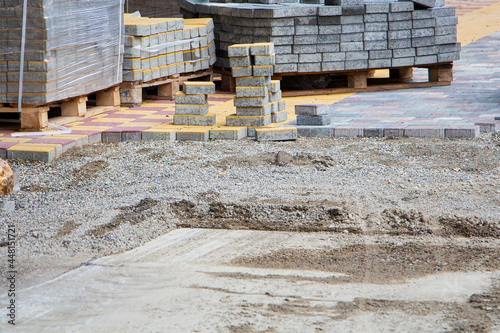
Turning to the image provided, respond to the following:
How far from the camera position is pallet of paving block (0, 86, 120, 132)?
8219 millimetres

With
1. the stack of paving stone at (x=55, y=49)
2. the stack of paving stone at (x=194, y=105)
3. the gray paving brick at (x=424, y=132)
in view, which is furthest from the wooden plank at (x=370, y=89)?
the stack of paving stone at (x=55, y=49)

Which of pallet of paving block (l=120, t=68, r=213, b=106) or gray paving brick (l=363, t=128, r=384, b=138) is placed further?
pallet of paving block (l=120, t=68, r=213, b=106)

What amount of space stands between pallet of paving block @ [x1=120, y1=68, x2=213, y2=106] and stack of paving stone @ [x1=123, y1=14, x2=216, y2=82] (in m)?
0.13

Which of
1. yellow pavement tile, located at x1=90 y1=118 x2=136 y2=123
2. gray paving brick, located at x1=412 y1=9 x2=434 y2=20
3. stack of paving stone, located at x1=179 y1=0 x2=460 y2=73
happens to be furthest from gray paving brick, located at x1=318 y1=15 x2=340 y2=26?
yellow pavement tile, located at x1=90 y1=118 x2=136 y2=123

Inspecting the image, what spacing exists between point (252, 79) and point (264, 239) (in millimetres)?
3998

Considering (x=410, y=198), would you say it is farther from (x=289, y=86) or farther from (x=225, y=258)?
(x=289, y=86)

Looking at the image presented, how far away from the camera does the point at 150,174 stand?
691 centimetres

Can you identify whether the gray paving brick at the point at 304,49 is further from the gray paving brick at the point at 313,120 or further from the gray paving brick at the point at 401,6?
the gray paving brick at the point at 313,120

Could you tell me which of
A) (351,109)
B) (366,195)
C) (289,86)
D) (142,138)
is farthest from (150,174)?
(289,86)

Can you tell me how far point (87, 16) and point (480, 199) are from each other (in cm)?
557

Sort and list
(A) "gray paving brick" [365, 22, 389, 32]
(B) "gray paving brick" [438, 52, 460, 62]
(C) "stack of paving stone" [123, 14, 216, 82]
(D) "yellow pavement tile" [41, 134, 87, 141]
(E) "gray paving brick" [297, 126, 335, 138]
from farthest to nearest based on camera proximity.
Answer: (B) "gray paving brick" [438, 52, 460, 62] → (A) "gray paving brick" [365, 22, 389, 32] → (C) "stack of paving stone" [123, 14, 216, 82] → (E) "gray paving brick" [297, 126, 335, 138] → (D) "yellow pavement tile" [41, 134, 87, 141]

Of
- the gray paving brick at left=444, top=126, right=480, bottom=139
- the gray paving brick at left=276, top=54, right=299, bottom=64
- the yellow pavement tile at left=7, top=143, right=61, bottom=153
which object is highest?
the gray paving brick at left=276, top=54, right=299, bottom=64

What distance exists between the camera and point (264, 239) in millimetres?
5035

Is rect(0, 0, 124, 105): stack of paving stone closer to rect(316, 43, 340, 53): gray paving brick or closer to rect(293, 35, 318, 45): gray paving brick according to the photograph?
rect(293, 35, 318, 45): gray paving brick
